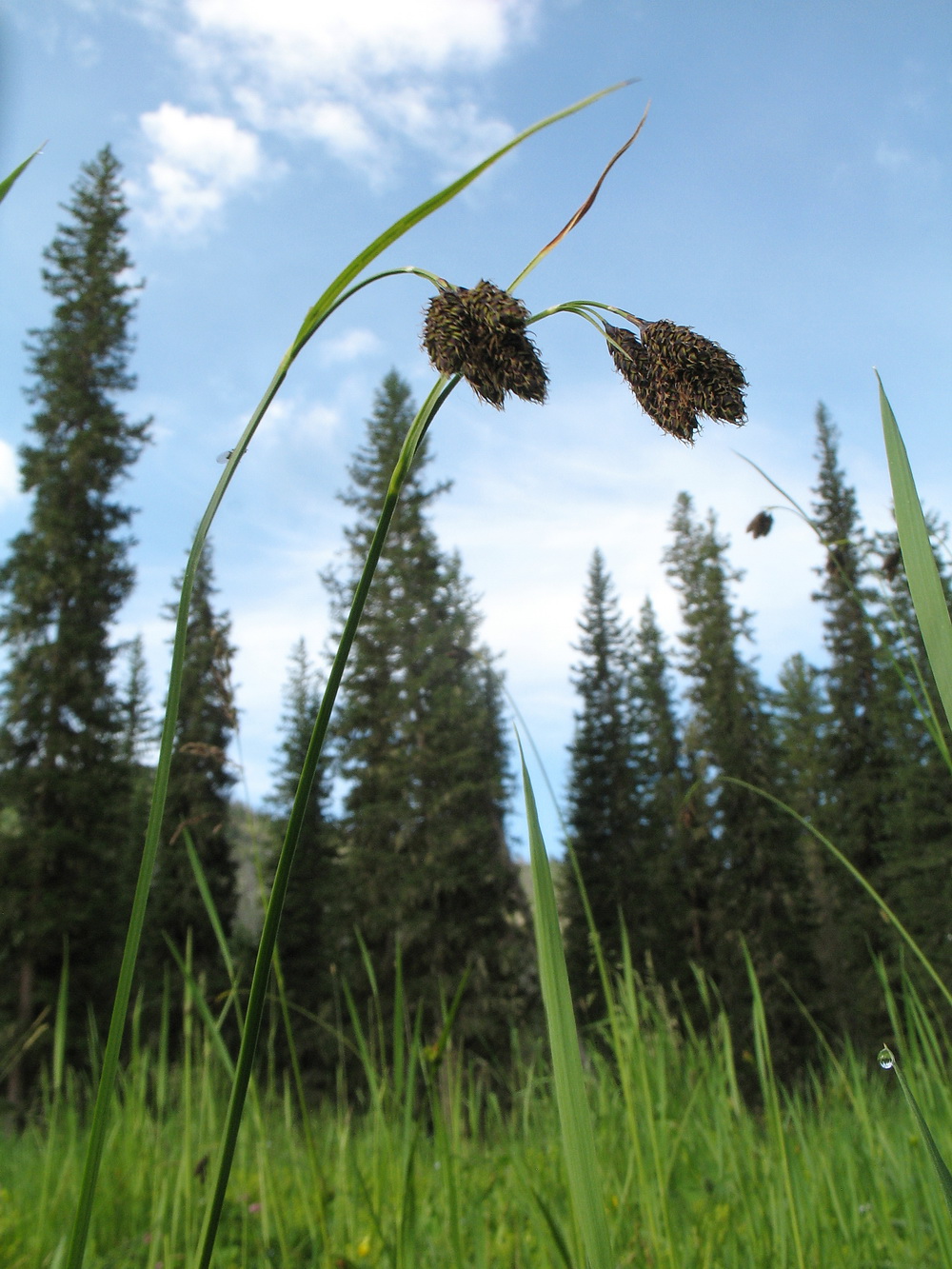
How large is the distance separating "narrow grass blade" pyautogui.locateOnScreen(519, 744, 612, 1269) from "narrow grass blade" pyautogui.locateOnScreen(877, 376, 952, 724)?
0.27 metres

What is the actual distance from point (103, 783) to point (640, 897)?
672 inches

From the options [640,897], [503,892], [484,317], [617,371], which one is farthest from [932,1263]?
[640,897]

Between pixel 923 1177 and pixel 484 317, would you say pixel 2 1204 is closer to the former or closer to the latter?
pixel 923 1177

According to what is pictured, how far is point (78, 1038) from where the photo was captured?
695 inches

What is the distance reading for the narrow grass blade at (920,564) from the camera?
55 cm

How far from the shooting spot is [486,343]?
68 centimetres

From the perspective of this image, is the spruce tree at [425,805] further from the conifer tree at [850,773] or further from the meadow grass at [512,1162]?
the meadow grass at [512,1162]

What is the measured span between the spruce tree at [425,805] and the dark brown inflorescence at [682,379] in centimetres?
2050

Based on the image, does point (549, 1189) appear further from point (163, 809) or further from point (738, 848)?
point (738, 848)

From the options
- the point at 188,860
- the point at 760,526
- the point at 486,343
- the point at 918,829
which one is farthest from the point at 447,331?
the point at 918,829

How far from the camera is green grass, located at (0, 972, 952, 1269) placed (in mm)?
1596

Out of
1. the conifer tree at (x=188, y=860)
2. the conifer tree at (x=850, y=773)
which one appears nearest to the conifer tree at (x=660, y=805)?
the conifer tree at (x=850, y=773)

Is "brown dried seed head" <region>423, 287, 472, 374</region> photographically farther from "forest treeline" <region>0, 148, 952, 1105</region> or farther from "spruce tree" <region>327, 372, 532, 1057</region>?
"spruce tree" <region>327, 372, 532, 1057</region>

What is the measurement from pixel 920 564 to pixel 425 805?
22426 mm
